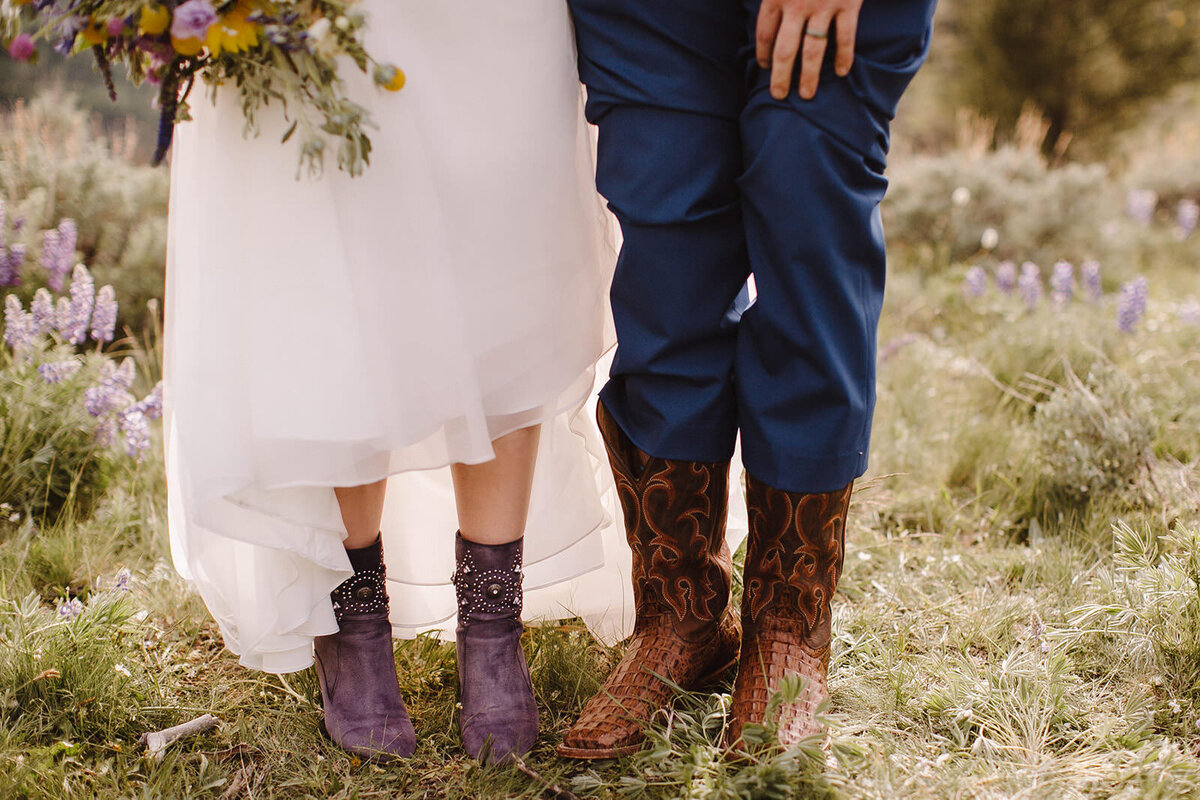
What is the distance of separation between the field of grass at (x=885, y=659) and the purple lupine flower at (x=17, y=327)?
0.20 feet

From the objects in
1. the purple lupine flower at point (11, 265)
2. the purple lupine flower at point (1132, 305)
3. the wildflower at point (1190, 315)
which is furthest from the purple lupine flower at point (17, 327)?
the wildflower at point (1190, 315)

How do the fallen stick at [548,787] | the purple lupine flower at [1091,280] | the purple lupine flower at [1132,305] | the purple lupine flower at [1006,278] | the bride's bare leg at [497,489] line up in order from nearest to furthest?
the fallen stick at [548,787]
the bride's bare leg at [497,489]
the purple lupine flower at [1132,305]
the purple lupine flower at [1091,280]
the purple lupine flower at [1006,278]

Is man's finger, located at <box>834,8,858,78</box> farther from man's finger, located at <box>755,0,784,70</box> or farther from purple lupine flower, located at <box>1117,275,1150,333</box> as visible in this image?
purple lupine flower, located at <box>1117,275,1150,333</box>

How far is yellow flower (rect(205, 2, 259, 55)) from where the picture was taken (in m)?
0.98

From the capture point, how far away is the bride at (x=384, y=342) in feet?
3.92

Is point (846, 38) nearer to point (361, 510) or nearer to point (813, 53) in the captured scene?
point (813, 53)

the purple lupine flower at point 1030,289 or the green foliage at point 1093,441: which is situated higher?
the purple lupine flower at point 1030,289

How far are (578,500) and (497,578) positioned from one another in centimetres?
24

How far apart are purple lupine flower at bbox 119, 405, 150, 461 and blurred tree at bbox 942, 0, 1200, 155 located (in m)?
8.03

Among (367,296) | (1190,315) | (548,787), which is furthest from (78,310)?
(1190,315)

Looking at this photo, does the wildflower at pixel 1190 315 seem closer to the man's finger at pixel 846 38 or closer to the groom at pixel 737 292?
the groom at pixel 737 292

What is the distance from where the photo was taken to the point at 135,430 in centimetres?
197

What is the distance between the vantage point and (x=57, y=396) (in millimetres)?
2045

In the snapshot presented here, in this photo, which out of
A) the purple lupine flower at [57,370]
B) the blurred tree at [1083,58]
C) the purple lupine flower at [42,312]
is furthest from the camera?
the blurred tree at [1083,58]
